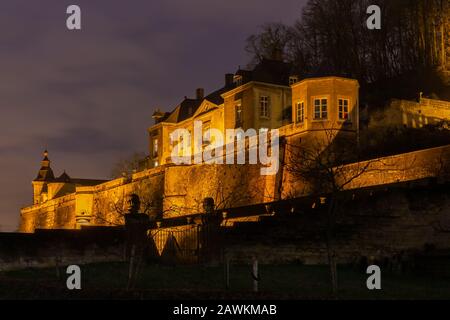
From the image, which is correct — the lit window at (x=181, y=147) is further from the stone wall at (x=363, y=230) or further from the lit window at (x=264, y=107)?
the stone wall at (x=363, y=230)

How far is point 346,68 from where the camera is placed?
224ft

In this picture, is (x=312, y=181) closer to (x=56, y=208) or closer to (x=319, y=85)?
(x=319, y=85)

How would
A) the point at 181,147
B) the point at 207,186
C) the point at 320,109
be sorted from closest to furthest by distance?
the point at 320,109 → the point at 207,186 → the point at 181,147

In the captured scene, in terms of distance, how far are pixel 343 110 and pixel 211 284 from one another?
2774 centimetres

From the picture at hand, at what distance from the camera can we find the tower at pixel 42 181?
124 metres

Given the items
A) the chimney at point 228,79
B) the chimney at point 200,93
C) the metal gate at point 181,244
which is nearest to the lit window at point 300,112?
the metal gate at point 181,244

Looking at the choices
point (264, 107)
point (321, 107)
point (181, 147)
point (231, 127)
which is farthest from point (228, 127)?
point (321, 107)

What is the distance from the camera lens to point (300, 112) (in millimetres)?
47531

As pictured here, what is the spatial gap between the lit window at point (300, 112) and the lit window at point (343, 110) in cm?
221

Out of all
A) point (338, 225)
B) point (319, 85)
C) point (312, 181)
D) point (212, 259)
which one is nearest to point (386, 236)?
point (338, 225)

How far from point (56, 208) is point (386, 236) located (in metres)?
70.6

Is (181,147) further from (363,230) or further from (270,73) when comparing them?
(363,230)
